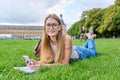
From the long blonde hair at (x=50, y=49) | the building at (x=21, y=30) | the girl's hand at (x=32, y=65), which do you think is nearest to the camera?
the girl's hand at (x=32, y=65)

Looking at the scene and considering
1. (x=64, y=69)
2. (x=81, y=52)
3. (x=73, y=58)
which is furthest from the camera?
(x=81, y=52)

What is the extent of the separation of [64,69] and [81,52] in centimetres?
283

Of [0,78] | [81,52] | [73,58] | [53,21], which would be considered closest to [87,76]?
[0,78]

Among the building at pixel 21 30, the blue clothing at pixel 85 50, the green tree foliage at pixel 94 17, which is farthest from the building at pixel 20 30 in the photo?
the blue clothing at pixel 85 50

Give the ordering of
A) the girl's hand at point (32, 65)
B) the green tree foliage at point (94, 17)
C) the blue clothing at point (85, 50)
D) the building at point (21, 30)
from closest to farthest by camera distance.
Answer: the girl's hand at point (32, 65) → the blue clothing at point (85, 50) → the green tree foliage at point (94, 17) → the building at point (21, 30)

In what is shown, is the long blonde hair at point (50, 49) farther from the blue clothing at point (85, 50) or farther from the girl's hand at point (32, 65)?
the blue clothing at point (85, 50)

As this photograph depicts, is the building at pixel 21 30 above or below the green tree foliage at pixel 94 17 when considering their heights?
below

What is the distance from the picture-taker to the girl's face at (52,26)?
6.74 metres

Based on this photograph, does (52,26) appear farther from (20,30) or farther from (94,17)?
(20,30)

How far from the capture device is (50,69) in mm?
6297

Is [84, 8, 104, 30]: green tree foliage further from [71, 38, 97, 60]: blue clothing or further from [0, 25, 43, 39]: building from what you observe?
[71, 38, 97, 60]: blue clothing

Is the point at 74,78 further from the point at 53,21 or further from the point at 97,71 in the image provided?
the point at 53,21

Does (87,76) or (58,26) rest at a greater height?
(58,26)

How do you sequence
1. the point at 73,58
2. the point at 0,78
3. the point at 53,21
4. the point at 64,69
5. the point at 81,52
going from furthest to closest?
the point at 81,52 < the point at 73,58 < the point at 53,21 < the point at 64,69 < the point at 0,78
